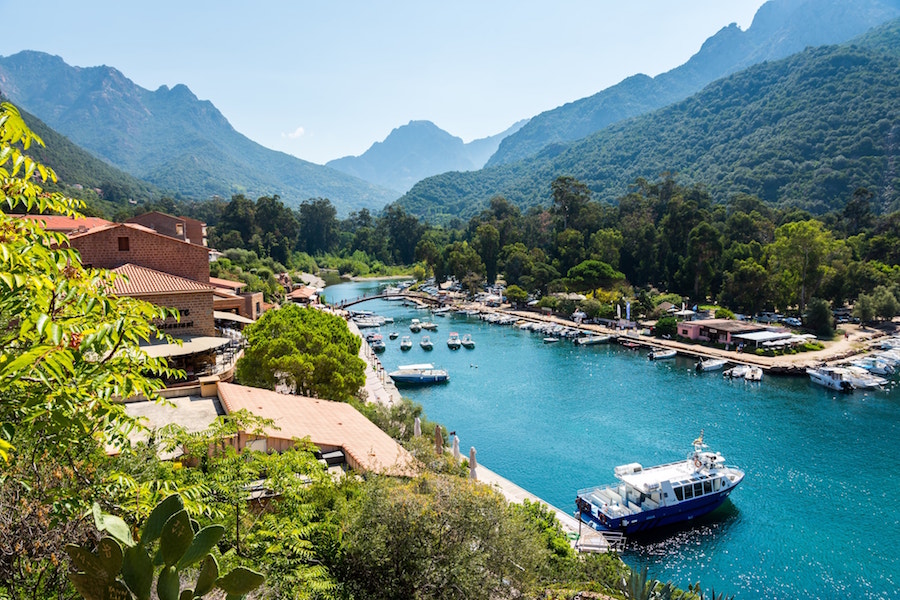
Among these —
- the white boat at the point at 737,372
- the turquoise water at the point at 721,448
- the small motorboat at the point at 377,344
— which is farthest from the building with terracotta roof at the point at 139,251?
the white boat at the point at 737,372

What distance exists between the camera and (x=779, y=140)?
4382 inches

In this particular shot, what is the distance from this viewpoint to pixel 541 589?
806 centimetres

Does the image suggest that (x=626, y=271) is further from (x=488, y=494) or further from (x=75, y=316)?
(x=75, y=316)

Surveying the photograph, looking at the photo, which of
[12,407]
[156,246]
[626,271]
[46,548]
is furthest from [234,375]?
[626,271]

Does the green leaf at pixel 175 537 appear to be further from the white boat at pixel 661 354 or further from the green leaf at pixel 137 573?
the white boat at pixel 661 354

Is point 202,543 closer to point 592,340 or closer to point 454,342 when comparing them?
point 454,342

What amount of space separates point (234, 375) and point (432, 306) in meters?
46.6

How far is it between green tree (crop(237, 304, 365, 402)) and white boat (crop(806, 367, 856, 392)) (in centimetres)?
2666

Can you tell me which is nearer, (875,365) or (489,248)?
(875,365)

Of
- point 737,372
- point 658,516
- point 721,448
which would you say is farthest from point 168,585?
point 737,372

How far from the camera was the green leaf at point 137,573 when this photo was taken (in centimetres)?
301

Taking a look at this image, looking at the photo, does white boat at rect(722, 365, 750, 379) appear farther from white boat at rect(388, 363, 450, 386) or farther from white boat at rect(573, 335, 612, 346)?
white boat at rect(388, 363, 450, 386)

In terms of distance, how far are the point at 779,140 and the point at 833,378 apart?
98.3 metres

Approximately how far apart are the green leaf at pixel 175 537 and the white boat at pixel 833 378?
36.2 metres
